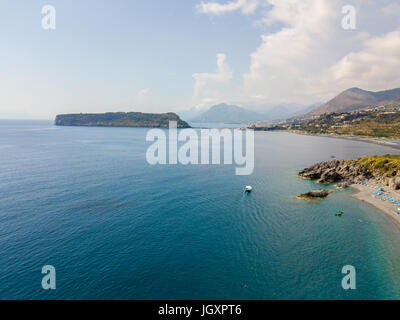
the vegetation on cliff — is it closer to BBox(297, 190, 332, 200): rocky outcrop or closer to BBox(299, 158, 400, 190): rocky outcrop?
BBox(299, 158, 400, 190): rocky outcrop

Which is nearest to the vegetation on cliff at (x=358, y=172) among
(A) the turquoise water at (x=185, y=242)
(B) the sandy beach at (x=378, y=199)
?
(B) the sandy beach at (x=378, y=199)

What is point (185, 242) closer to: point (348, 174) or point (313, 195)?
point (313, 195)

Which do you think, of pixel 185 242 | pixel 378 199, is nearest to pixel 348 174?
pixel 378 199

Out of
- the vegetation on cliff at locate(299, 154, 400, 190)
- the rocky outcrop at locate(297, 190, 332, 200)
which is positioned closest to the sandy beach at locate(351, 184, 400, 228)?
the vegetation on cliff at locate(299, 154, 400, 190)
